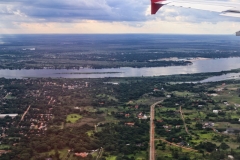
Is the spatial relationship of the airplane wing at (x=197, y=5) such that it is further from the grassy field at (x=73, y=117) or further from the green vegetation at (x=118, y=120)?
the grassy field at (x=73, y=117)

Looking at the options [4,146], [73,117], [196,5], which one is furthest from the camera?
[73,117]

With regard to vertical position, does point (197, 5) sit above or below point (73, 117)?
above

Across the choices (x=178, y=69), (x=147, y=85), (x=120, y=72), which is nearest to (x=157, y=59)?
(x=178, y=69)

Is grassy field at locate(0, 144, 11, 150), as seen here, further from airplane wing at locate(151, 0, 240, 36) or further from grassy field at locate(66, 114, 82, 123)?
airplane wing at locate(151, 0, 240, 36)

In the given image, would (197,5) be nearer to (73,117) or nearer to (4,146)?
(4,146)

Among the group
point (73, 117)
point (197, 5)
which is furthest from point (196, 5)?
point (73, 117)

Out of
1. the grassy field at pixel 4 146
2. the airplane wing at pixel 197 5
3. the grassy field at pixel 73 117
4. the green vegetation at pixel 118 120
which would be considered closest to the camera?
the airplane wing at pixel 197 5

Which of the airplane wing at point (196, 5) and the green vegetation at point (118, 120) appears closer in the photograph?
the airplane wing at point (196, 5)

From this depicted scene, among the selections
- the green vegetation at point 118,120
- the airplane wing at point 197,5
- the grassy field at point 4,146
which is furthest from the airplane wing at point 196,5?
the grassy field at point 4,146

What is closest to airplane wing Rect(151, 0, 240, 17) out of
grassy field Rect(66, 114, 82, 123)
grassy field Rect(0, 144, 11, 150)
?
grassy field Rect(0, 144, 11, 150)

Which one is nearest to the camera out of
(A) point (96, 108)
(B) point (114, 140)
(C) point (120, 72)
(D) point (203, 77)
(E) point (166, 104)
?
(B) point (114, 140)

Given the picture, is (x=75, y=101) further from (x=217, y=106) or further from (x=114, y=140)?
(x=217, y=106)
